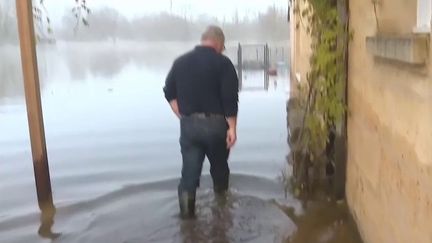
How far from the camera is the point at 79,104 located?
17.6 meters

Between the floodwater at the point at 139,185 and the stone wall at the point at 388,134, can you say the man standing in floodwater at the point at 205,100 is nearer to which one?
the floodwater at the point at 139,185

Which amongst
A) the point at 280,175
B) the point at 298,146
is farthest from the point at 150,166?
the point at 298,146

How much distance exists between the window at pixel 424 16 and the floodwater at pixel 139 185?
2.84m

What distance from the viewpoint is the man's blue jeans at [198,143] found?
6207mm

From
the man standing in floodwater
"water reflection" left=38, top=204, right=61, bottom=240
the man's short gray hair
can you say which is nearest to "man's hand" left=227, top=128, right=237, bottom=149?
the man standing in floodwater

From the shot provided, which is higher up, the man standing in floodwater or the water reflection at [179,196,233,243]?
the man standing in floodwater

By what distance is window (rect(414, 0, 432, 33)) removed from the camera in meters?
3.16

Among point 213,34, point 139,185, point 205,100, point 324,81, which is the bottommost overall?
point 139,185

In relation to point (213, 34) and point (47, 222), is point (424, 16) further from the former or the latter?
point (47, 222)

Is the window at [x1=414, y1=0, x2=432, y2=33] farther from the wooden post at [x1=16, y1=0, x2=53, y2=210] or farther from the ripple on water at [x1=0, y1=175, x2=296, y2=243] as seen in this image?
the wooden post at [x1=16, y1=0, x2=53, y2=210]

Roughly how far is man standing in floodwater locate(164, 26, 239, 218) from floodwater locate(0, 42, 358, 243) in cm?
73

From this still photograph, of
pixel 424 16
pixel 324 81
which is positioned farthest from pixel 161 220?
pixel 424 16

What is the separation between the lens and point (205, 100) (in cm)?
619

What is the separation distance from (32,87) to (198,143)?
203 cm
